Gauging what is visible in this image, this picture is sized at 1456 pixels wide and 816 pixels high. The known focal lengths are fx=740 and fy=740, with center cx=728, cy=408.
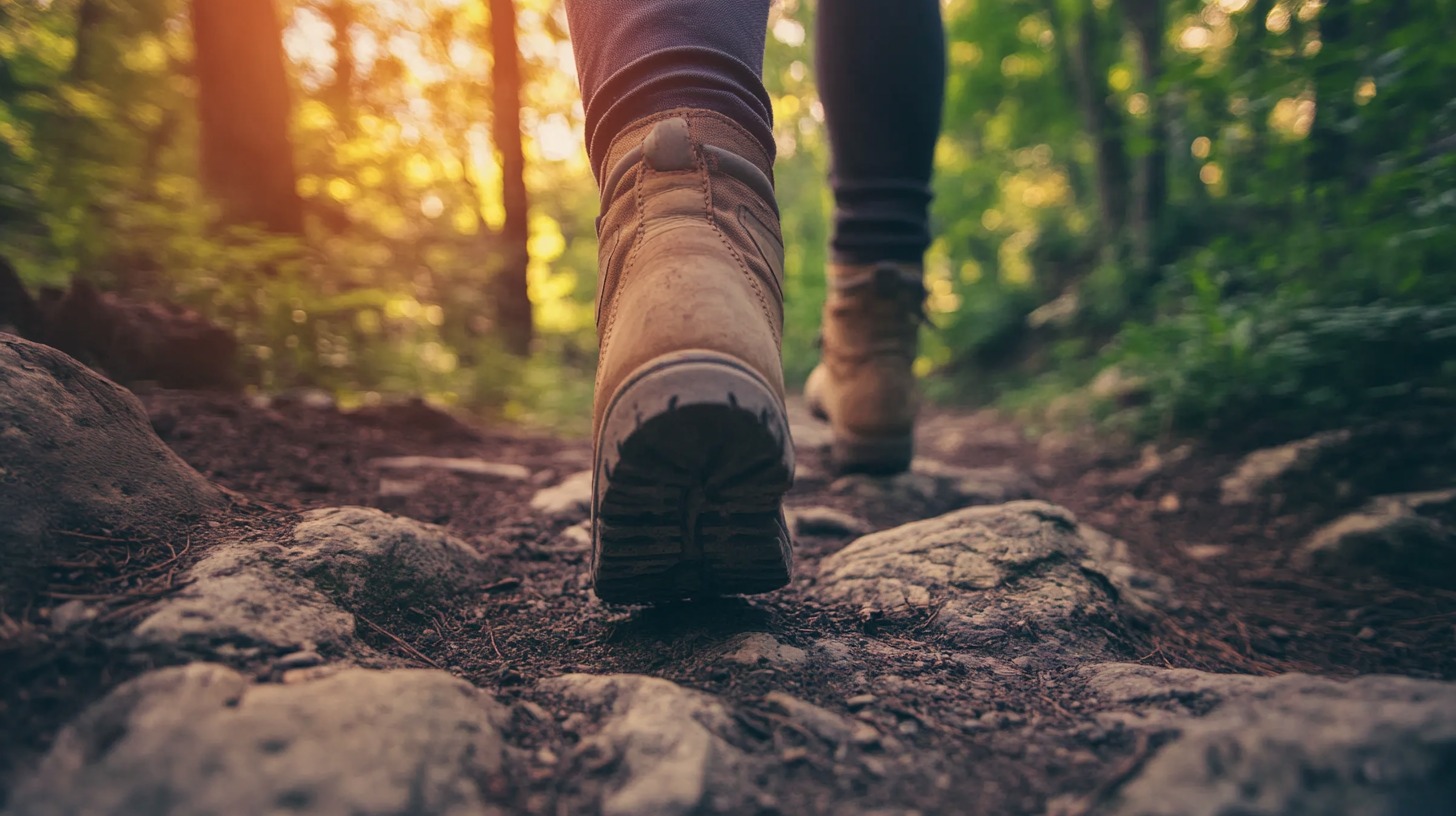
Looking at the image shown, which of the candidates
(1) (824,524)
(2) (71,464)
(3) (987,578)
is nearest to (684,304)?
(3) (987,578)

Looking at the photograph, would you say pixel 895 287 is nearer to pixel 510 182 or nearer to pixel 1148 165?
pixel 1148 165

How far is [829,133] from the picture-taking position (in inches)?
76.5

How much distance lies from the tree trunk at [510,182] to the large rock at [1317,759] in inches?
241

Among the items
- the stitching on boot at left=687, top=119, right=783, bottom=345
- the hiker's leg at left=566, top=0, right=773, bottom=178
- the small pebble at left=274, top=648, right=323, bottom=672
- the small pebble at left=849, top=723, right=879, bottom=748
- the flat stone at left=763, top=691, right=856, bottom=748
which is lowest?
the small pebble at left=849, top=723, right=879, bottom=748

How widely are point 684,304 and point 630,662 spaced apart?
50cm

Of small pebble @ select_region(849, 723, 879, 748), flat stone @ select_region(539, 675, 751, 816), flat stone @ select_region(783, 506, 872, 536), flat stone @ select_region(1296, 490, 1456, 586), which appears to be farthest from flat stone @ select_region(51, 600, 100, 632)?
flat stone @ select_region(1296, 490, 1456, 586)

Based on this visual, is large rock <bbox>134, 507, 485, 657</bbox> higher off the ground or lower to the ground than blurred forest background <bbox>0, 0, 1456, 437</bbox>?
lower

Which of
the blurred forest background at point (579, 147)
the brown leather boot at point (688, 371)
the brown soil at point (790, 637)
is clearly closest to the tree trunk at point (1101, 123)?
the blurred forest background at point (579, 147)

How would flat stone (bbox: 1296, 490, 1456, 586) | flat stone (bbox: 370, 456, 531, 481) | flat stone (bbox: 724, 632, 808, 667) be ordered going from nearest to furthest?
flat stone (bbox: 724, 632, 808, 667) → flat stone (bbox: 1296, 490, 1456, 586) → flat stone (bbox: 370, 456, 531, 481)

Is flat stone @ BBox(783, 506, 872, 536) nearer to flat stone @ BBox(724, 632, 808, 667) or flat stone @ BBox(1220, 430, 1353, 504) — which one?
flat stone @ BBox(724, 632, 808, 667)

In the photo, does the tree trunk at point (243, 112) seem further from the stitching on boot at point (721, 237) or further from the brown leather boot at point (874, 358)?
the stitching on boot at point (721, 237)

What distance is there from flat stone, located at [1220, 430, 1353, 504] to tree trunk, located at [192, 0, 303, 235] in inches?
184

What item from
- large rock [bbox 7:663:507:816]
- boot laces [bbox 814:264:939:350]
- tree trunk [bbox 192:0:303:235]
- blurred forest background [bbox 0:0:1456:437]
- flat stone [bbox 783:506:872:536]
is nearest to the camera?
large rock [bbox 7:663:507:816]

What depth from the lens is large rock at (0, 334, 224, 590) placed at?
35.5 inches
